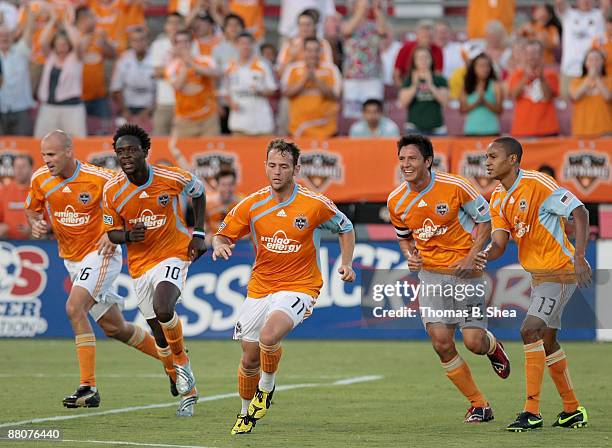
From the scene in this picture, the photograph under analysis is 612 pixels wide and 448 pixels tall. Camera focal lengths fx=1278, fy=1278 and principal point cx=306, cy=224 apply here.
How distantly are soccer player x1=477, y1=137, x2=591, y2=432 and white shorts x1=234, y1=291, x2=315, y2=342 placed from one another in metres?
1.51

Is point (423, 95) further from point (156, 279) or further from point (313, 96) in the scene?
point (156, 279)

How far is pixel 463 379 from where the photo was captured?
10.3 metres

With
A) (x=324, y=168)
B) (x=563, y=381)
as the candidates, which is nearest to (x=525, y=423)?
(x=563, y=381)

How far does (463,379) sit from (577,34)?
11206 millimetres

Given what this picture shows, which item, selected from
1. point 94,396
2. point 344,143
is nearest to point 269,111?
point 344,143

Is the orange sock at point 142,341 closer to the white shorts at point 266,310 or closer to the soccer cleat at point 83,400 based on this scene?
the soccer cleat at point 83,400

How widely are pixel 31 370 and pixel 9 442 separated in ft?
19.2

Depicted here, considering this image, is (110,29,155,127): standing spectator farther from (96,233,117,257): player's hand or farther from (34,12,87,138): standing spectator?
(96,233,117,257): player's hand

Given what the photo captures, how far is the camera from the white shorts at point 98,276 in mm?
11859

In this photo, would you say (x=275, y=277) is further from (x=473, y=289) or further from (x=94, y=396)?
(x=94, y=396)

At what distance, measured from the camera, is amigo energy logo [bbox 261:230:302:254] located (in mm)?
9969

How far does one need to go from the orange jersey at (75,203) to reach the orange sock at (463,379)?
3.66 metres

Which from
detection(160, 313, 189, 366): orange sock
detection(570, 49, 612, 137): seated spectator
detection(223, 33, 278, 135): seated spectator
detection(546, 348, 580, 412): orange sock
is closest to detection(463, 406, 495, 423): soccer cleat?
detection(546, 348, 580, 412): orange sock

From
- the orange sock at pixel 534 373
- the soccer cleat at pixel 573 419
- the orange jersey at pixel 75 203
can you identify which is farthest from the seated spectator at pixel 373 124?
the soccer cleat at pixel 573 419
